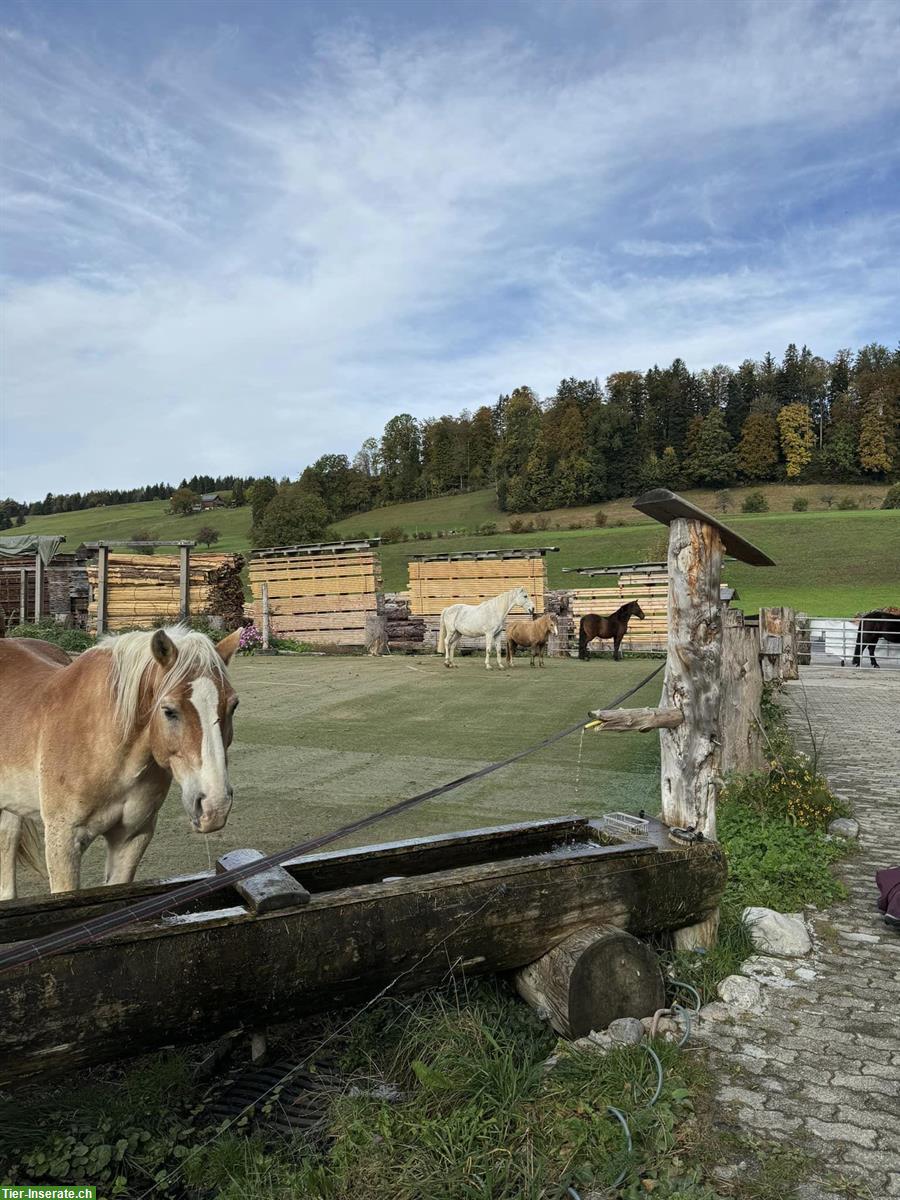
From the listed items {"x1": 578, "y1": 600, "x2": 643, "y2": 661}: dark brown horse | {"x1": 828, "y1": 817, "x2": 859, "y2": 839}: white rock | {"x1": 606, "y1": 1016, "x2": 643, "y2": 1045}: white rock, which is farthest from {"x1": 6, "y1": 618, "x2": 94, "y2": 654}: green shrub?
{"x1": 606, "y1": 1016, "x2": 643, "y2": 1045}: white rock

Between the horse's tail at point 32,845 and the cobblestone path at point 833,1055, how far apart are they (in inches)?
139

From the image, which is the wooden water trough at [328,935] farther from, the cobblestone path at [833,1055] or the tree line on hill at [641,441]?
the tree line on hill at [641,441]

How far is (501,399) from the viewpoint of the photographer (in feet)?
340

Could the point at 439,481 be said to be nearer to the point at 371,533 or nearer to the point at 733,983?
the point at 371,533

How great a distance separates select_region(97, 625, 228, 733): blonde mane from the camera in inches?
126

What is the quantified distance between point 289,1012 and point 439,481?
90.5 meters

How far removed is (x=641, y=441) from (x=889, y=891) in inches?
3245

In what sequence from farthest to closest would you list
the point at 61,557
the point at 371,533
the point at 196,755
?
the point at 371,533 → the point at 61,557 → the point at 196,755

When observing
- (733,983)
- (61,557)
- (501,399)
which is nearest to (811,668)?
(733,983)

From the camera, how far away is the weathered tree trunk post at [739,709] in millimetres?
6871

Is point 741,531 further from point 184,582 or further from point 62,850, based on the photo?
point 62,850

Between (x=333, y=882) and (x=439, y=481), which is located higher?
(x=439, y=481)

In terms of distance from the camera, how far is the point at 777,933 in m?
4.10

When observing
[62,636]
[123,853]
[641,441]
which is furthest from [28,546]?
[641,441]
